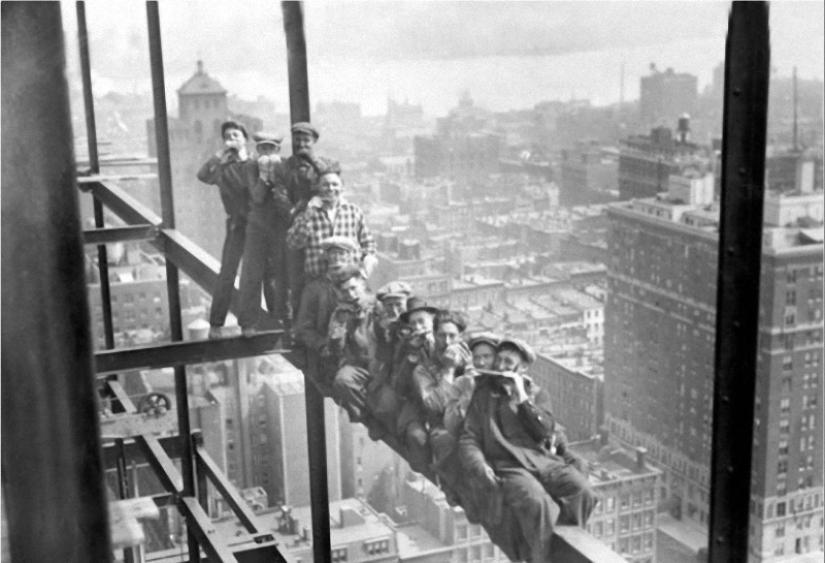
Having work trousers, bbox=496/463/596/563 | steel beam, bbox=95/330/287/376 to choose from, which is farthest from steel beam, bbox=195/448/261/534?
work trousers, bbox=496/463/596/563

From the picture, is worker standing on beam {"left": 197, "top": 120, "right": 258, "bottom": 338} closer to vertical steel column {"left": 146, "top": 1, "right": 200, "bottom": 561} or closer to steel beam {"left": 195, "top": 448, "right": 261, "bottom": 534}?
steel beam {"left": 195, "top": 448, "right": 261, "bottom": 534}

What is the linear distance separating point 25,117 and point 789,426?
437cm

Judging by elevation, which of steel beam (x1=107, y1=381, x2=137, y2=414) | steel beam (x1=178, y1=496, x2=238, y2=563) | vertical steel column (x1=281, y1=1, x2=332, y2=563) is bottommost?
steel beam (x1=178, y1=496, x2=238, y2=563)

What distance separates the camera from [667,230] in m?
5.71

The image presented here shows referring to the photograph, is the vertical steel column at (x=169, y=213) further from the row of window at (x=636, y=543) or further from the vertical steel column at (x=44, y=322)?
the vertical steel column at (x=44, y=322)

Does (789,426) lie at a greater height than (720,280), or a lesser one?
lesser

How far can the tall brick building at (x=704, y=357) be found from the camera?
4938 millimetres

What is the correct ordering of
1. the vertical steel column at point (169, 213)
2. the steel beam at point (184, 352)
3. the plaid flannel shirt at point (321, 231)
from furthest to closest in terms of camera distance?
the vertical steel column at point (169, 213), the steel beam at point (184, 352), the plaid flannel shirt at point (321, 231)

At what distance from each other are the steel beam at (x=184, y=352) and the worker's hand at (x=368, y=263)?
1.31 m

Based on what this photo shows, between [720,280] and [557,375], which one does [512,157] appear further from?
[720,280]

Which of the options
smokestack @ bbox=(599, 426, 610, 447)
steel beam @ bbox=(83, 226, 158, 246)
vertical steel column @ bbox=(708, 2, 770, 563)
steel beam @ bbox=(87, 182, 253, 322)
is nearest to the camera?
vertical steel column @ bbox=(708, 2, 770, 563)

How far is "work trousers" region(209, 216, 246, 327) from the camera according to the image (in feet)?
31.3

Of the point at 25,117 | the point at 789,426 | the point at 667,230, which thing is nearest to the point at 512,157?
the point at 667,230

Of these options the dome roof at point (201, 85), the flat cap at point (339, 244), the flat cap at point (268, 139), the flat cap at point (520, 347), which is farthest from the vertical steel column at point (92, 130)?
the flat cap at point (520, 347)
